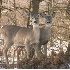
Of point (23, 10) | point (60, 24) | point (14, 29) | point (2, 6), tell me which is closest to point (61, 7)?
point (60, 24)

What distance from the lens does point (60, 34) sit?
9258 mm

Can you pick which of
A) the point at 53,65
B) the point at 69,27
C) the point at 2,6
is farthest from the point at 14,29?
the point at 69,27

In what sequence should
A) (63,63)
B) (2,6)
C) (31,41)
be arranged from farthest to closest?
(2,6) < (63,63) < (31,41)

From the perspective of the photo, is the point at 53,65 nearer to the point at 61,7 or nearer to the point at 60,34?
the point at 60,34

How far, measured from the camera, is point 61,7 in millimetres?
9469

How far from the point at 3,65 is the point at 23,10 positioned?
232 cm

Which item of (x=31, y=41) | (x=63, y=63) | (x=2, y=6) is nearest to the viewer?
(x=31, y=41)

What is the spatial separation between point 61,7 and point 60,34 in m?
0.95

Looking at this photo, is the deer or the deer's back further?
the deer's back

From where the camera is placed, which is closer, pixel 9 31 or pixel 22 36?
pixel 22 36

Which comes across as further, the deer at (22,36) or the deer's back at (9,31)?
the deer's back at (9,31)

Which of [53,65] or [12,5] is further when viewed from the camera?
[12,5]

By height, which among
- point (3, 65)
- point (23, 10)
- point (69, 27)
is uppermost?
point (23, 10)

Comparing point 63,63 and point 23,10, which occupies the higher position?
point 23,10
